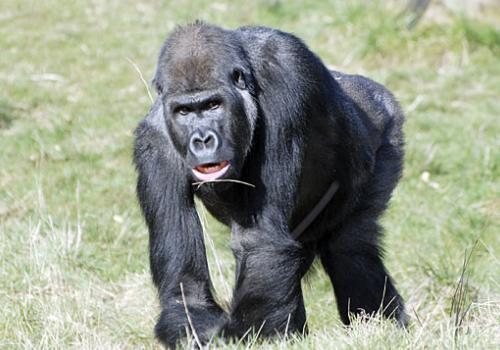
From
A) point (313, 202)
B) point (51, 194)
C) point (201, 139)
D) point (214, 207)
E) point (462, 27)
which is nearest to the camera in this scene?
point (201, 139)

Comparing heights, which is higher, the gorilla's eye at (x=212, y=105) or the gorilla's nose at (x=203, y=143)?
the gorilla's eye at (x=212, y=105)

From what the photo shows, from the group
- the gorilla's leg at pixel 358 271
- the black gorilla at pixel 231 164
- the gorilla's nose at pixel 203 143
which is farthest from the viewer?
the gorilla's leg at pixel 358 271

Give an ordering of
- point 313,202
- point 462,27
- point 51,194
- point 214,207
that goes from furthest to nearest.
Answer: point 462,27 → point 51,194 → point 313,202 → point 214,207

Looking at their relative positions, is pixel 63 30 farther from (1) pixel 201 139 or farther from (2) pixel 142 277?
(1) pixel 201 139

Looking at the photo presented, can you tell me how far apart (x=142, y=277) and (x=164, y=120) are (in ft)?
5.03

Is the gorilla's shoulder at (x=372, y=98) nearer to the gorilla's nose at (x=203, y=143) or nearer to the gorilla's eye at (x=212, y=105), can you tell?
the gorilla's eye at (x=212, y=105)

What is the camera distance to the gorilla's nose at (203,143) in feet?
13.1

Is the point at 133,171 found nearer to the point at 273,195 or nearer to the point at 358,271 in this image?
the point at 358,271

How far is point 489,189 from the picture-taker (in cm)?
712

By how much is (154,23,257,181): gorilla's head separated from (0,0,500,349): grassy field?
31.4 inches

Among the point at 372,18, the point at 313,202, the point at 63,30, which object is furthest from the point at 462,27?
the point at 313,202

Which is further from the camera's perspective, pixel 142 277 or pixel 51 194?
pixel 51 194

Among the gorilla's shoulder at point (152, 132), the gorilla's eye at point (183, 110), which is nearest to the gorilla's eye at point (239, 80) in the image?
the gorilla's eye at point (183, 110)

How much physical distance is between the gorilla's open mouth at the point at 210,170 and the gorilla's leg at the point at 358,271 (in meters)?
1.29
